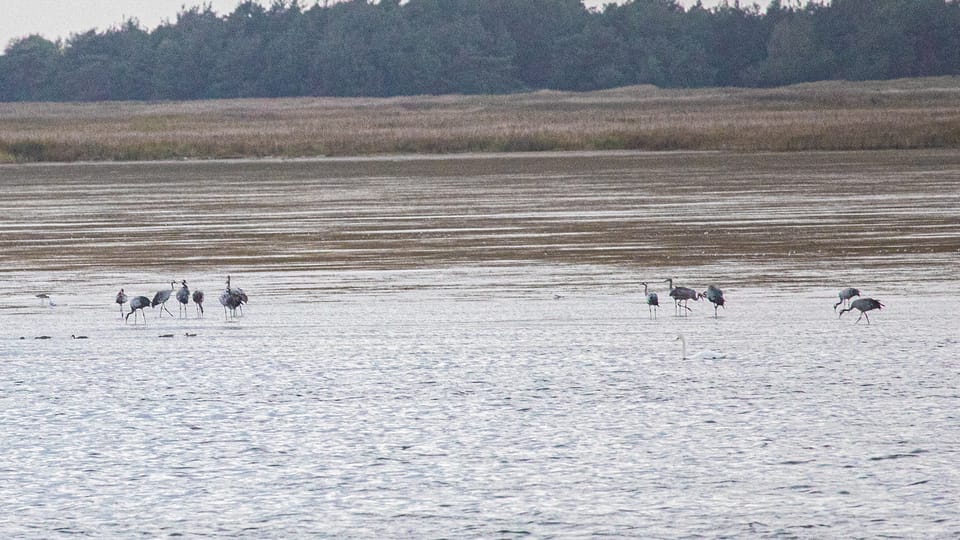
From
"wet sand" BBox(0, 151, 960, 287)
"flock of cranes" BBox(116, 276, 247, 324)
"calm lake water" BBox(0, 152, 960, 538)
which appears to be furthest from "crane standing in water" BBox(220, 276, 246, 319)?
"wet sand" BBox(0, 151, 960, 287)

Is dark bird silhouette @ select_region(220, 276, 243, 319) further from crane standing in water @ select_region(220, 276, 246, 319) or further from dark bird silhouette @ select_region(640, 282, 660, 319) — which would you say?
dark bird silhouette @ select_region(640, 282, 660, 319)

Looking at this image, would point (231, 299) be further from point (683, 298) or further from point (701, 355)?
point (701, 355)

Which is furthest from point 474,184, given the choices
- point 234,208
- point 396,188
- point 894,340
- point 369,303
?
point 894,340

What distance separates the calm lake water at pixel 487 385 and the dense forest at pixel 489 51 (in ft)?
406

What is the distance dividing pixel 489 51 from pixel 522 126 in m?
83.2

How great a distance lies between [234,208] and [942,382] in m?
23.0

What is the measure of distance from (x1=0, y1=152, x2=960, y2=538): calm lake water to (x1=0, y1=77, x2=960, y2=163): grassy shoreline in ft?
113

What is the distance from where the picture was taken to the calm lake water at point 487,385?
875 cm

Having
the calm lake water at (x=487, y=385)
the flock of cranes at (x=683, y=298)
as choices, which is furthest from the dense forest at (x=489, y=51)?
the flock of cranes at (x=683, y=298)

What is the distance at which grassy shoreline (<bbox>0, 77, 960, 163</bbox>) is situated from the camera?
2403 inches

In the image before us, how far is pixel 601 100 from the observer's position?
110 metres

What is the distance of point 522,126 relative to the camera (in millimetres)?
73438

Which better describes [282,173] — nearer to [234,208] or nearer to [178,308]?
[234,208]

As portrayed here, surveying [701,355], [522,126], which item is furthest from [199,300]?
[522,126]
